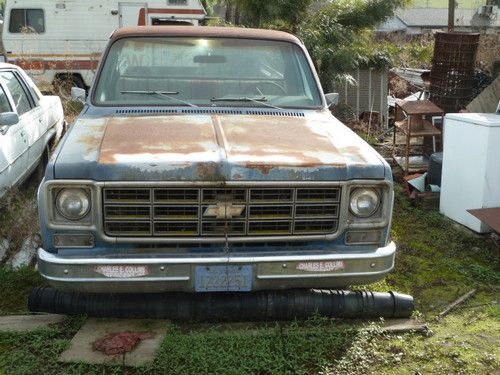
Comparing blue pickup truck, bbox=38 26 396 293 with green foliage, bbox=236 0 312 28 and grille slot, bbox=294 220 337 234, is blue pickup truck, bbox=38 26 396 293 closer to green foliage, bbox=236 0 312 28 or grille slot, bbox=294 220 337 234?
grille slot, bbox=294 220 337 234

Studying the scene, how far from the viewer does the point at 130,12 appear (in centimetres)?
1458

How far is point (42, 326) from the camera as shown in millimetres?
3881

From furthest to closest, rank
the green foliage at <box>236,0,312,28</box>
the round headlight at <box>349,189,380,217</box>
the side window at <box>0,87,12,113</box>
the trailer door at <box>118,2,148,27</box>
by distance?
the trailer door at <box>118,2,148,27</box> → the green foliage at <box>236,0,312,28</box> → the side window at <box>0,87,12,113</box> → the round headlight at <box>349,189,380,217</box>

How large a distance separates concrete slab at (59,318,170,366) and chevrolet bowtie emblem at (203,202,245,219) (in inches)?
36.7

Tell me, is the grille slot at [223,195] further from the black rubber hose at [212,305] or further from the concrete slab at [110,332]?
the concrete slab at [110,332]

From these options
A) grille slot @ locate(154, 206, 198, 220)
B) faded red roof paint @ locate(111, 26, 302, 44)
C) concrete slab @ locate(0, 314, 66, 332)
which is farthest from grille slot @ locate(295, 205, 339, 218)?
faded red roof paint @ locate(111, 26, 302, 44)

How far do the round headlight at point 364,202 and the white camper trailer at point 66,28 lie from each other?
11973 mm

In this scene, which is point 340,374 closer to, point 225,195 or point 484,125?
point 225,195

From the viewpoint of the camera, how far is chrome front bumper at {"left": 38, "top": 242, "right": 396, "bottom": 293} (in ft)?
11.1

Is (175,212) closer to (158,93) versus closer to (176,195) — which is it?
(176,195)

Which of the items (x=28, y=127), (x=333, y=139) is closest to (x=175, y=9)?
(x=28, y=127)

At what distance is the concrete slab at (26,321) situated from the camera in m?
3.85

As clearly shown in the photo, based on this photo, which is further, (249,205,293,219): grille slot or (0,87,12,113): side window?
(0,87,12,113): side window

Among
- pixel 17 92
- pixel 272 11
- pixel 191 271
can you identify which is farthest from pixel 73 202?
pixel 272 11
